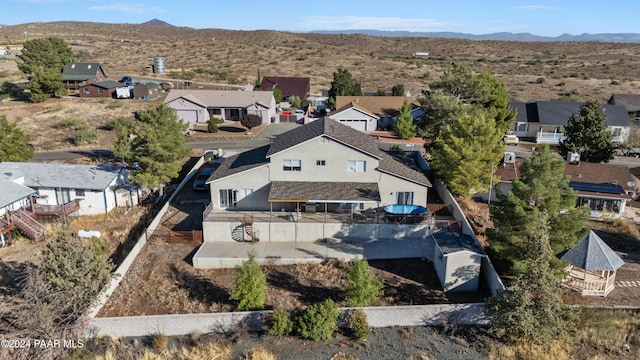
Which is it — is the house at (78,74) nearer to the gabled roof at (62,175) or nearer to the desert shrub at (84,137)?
the desert shrub at (84,137)

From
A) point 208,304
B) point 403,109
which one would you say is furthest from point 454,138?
point 403,109

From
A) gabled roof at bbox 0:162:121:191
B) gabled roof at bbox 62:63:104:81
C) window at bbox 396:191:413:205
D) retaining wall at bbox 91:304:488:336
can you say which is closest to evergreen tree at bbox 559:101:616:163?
window at bbox 396:191:413:205

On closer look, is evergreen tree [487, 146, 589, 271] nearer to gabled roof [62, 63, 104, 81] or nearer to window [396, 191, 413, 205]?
window [396, 191, 413, 205]

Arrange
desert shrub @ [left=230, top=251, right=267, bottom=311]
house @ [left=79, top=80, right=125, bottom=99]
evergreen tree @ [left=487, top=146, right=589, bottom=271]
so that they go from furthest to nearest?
1. house @ [left=79, top=80, right=125, bottom=99]
2. evergreen tree @ [left=487, top=146, right=589, bottom=271]
3. desert shrub @ [left=230, top=251, right=267, bottom=311]

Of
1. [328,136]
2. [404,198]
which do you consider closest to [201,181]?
[328,136]

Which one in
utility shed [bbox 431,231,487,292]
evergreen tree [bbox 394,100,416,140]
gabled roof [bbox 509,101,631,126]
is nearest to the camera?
utility shed [bbox 431,231,487,292]

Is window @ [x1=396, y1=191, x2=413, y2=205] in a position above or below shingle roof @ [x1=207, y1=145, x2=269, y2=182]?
below

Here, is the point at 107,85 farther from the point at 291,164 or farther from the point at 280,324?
the point at 280,324
